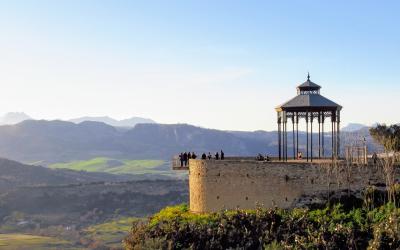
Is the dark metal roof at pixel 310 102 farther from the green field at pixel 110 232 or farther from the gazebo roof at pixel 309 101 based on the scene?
the green field at pixel 110 232

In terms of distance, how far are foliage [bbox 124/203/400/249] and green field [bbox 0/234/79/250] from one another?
293 ft

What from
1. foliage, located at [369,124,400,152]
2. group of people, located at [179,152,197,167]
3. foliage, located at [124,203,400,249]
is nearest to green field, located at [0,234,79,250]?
group of people, located at [179,152,197,167]

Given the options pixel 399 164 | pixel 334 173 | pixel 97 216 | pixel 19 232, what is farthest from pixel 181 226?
pixel 97 216

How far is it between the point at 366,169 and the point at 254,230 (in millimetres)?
8538

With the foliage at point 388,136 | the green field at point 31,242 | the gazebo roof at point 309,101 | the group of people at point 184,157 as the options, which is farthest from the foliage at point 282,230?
the green field at point 31,242

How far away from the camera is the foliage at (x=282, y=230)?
35750mm

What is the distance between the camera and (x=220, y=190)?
Result: 43781 millimetres

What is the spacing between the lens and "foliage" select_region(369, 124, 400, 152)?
44312mm

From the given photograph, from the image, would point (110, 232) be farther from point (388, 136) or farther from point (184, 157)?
point (388, 136)

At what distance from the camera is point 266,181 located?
1636 inches

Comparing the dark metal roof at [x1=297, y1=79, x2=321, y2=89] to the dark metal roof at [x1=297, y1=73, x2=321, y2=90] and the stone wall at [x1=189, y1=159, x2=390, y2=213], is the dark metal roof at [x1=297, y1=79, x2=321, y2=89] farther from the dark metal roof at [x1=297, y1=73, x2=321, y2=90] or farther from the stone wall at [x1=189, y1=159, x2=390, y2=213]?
the stone wall at [x1=189, y1=159, x2=390, y2=213]

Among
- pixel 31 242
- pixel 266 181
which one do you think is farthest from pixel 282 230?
pixel 31 242

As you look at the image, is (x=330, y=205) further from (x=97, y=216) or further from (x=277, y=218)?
(x=97, y=216)

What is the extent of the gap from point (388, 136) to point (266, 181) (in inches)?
462
